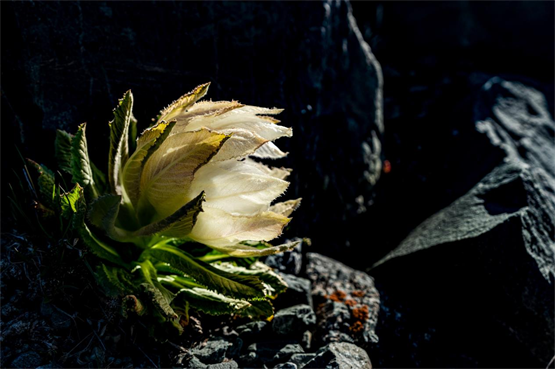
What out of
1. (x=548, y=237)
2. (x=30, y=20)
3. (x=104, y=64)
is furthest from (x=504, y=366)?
(x=30, y=20)

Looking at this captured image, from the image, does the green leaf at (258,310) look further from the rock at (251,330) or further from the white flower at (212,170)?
the white flower at (212,170)

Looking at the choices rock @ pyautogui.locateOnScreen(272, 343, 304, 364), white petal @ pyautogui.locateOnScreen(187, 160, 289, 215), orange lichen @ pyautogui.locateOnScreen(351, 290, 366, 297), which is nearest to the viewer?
white petal @ pyautogui.locateOnScreen(187, 160, 289, 215)

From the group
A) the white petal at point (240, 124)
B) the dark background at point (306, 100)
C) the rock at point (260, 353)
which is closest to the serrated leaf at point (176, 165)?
the white petal at point (240, 124)

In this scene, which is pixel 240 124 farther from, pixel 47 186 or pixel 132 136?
pixel 47 186

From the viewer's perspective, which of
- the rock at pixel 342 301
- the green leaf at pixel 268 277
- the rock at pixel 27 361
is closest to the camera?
the rock at pixel 27 361

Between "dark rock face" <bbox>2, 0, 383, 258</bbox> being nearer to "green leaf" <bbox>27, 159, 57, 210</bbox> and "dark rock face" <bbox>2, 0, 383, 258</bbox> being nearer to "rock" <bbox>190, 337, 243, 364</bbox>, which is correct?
"green leaf" <bbox>27, 159, 57, 210</bbox>

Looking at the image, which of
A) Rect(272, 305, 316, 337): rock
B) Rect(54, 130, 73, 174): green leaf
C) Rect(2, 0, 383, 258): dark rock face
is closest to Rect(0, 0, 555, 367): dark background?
Rect(2, 0, 383, 258): dark rock face
